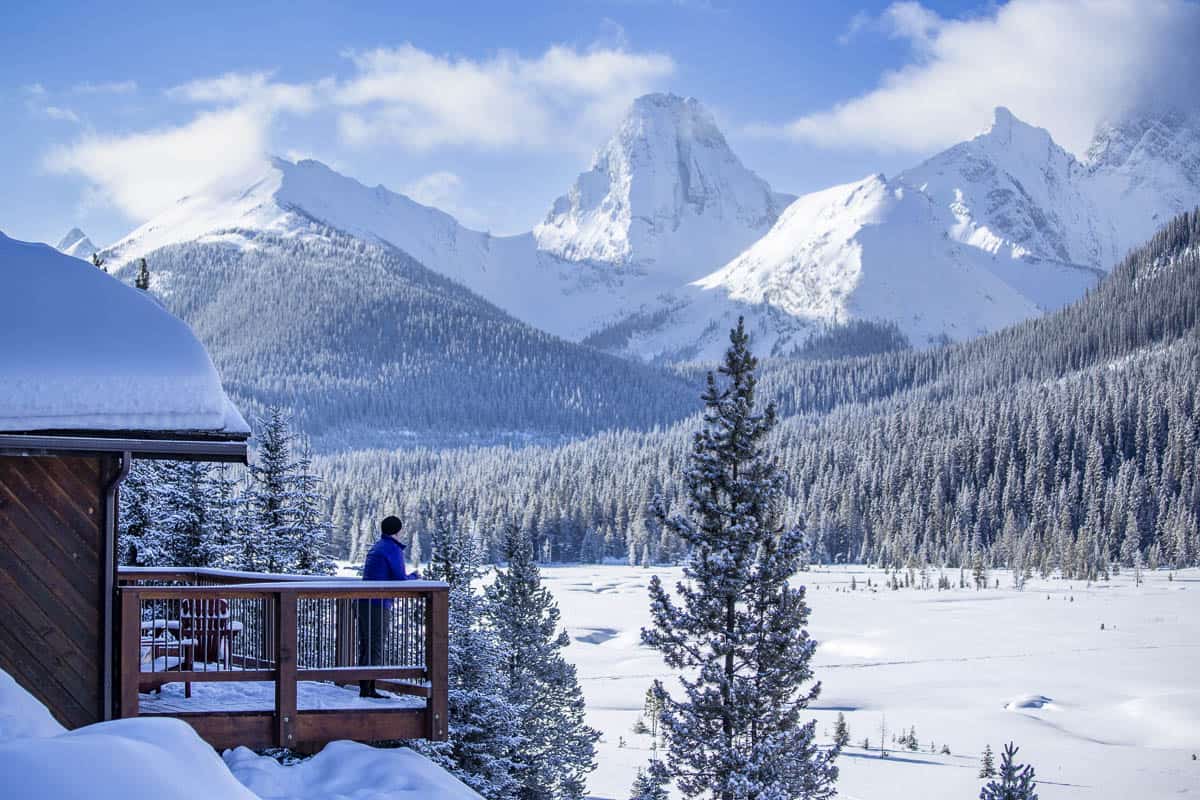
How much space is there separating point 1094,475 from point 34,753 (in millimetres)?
115232

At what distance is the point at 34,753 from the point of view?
15.9 feet

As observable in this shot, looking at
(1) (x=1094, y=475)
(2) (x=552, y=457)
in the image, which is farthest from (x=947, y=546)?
(2) (x=552, y=457)

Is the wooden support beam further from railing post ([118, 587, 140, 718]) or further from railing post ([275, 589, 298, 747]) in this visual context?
railing post ([275, 589, 298, 747])

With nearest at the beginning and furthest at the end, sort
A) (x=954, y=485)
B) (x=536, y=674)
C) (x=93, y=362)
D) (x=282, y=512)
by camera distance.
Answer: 1. (x=93, y=362)
2. (x=282, y=512)
3. (x=536, y=674)
4. (x=954, y=485)

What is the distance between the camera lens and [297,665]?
31.0 ft

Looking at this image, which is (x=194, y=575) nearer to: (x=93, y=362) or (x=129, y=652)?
(x=129, y=652)

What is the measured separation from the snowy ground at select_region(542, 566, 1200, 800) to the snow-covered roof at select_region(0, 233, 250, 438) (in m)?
25.5

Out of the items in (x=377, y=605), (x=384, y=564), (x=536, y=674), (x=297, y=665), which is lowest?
(x=536, y=674)

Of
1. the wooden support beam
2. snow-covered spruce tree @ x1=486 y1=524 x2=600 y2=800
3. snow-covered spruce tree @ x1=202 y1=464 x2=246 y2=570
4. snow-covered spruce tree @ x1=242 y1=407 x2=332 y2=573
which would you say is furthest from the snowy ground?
the wooden support beam

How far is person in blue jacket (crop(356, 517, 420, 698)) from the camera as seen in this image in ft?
33.2

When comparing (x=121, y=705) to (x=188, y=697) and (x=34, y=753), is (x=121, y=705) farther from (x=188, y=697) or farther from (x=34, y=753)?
(x=34, y=753)

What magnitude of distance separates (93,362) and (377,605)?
3100 millimetres

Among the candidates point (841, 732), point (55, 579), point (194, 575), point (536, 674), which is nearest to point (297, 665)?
point (55, 579)

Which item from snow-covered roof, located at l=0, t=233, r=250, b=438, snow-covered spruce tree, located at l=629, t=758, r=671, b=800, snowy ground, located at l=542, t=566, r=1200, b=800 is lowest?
snowy ground, located at l=542, t=566, r=1200, b=800
